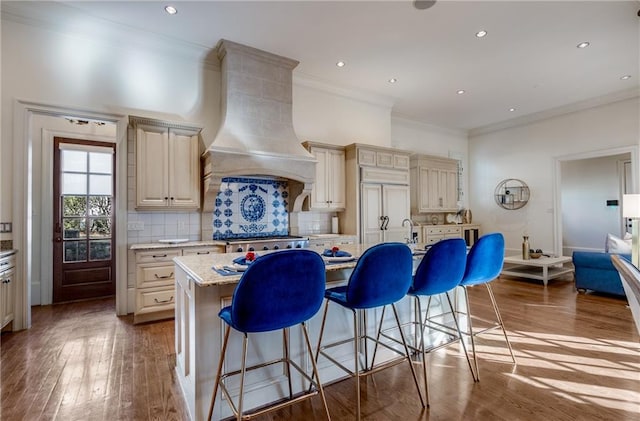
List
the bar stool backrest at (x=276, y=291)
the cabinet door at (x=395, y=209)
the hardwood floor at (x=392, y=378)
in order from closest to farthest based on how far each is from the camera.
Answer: the bar stool backrest at (x=276, y=291) → the hardwood floor at (x=392, y=378) → the cabinet door at (x=395, y=209)

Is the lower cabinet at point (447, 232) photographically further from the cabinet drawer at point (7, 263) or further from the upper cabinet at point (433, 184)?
the cabinet drawer at point (7, 263)

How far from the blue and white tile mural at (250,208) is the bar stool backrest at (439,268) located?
282 cm

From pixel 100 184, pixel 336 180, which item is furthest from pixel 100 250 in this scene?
pixel 336 180

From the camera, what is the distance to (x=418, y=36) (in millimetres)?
3746

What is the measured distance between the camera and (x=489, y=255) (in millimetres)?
2488

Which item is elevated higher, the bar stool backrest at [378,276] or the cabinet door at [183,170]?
the cabinet door at [183,170]

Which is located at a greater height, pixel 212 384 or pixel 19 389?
pixel 212 384

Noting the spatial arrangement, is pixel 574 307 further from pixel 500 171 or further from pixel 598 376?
pixel 500 171

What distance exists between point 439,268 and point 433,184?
489cm

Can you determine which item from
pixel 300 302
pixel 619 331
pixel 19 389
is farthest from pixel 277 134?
pixel 619 331

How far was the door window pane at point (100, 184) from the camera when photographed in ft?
15.2

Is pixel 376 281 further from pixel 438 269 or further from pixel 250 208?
pixel 250 208

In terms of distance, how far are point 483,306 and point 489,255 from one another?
1.89 meters

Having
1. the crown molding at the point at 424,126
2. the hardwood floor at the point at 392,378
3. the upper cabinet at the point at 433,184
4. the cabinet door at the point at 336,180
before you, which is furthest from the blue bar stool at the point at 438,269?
the crown molding at the point at 424,126
